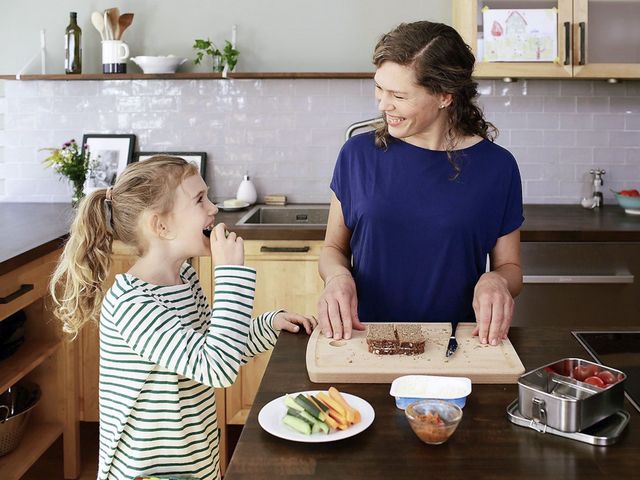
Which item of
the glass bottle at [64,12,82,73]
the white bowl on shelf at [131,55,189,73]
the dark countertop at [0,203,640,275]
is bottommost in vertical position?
the dark countertop at [0,203,640,275]

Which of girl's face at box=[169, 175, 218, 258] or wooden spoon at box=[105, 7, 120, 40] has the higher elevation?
wooden spoon at box=[105, 7, 120, 40]

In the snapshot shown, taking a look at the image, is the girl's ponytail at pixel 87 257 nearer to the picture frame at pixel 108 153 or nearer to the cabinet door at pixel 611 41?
the picture frame at pixel 108 153

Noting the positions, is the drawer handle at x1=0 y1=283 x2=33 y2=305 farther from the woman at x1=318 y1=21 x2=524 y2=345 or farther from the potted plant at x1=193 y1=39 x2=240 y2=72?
the potted plant at x1=193 y1=39 x2=240 y2=72

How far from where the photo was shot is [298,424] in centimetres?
130

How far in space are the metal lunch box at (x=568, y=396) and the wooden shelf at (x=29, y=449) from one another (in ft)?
7.37

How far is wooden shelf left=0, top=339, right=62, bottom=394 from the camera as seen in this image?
291 centimetres

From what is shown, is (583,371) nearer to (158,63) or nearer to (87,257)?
(87,257)

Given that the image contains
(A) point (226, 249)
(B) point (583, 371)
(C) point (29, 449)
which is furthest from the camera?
(C) point (29, 449)

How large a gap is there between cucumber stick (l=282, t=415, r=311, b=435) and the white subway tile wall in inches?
109

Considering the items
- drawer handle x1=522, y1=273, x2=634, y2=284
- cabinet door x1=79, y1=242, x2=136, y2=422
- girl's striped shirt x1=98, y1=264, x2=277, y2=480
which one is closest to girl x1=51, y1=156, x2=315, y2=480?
girl's striped shirt x1=98, y1=264, x2=277, y2=480

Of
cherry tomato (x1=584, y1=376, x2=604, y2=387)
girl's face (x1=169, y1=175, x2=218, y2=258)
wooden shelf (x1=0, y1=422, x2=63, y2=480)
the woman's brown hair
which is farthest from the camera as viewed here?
wooden shelf (x1=0, y1=422, x2=63, y2=480)

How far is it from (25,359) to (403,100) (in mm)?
1858

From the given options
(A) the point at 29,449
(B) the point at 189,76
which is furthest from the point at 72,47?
(A) the point at 29,449

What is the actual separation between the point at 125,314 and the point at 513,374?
776mm
